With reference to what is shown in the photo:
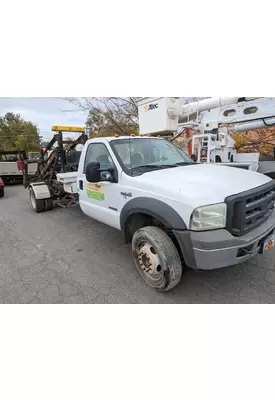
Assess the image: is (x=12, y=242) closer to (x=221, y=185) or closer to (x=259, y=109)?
(x=221, y=185)

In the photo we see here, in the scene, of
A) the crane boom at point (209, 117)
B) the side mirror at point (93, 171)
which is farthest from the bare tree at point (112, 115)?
the side mirror at point (93, 171)

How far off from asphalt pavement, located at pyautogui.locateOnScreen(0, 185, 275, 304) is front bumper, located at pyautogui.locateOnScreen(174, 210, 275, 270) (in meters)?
0.63

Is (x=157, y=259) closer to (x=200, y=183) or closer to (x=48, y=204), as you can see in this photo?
(x=200, y=183)

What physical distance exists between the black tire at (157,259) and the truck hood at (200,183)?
53 centimetres

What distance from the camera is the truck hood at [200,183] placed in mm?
2154

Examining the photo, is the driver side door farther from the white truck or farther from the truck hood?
the truck hood

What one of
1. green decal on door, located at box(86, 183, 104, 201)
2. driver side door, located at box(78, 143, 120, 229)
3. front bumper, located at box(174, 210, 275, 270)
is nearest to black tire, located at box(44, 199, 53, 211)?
driver side door, located at box(78, 143, 120, 229)

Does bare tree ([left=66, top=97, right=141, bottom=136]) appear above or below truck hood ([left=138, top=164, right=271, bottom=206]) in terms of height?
above

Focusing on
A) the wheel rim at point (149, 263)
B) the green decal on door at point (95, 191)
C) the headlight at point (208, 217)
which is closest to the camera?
the headlight at point (208, 217)

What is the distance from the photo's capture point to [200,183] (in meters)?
2.35

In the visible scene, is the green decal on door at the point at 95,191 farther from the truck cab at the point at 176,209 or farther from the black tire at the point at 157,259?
the black tire at the point at 157,259

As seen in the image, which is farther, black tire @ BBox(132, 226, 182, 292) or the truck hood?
black tire @ BBox(132, 226, 182, 292)

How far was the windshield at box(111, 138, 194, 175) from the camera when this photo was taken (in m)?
3.09

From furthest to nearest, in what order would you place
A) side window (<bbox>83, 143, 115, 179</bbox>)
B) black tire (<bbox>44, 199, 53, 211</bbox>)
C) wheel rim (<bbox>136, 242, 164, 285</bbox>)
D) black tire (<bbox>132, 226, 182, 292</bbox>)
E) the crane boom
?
black tire (<bbox>44, 199, 53, 211</bbox>) < the crane boom < side window (<bbox>83, 143, 115, 179</bbox>) < wheel rim (<bbox>136, 242, 164, 285</bbox>) < black tire (<bbox>132, 226, 182, 292</bbox>)
